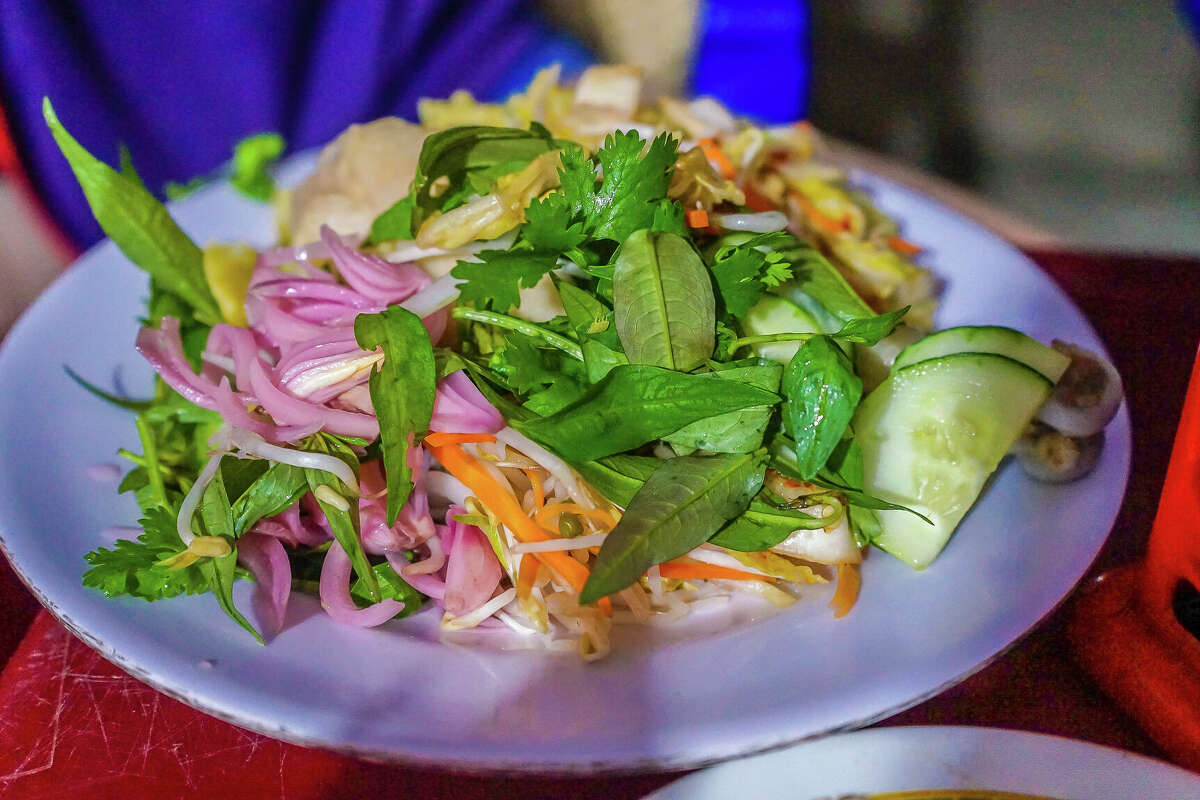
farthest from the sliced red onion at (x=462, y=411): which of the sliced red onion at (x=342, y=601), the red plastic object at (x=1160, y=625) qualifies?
the red plastic object at (x=1160, y=625)

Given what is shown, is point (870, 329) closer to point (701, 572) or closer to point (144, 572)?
point (701, 572)

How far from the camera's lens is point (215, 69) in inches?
128

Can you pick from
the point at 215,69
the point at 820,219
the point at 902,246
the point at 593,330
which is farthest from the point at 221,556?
the point at 215,69

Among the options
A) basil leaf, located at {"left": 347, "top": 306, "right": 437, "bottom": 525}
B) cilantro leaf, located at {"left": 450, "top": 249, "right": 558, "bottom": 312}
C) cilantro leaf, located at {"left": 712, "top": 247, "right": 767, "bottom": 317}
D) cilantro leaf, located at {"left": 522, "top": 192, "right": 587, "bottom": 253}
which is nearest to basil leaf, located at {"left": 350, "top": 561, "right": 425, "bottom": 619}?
basil leaf, located at {"left": 347, "top": 306, "right": 437, "bottom": 525}

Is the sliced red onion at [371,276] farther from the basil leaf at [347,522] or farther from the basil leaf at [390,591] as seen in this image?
the basil leaf at [390,591]

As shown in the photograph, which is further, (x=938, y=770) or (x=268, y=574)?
(x=268, y=574)

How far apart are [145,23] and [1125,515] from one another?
325cm

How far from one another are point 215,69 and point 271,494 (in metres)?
2.55

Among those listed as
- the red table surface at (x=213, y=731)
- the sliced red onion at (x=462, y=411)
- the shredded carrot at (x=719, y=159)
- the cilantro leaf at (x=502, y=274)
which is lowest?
the red table surface at (x=213, y=731)

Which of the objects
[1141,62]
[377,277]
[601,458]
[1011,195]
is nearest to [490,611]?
[601,458]

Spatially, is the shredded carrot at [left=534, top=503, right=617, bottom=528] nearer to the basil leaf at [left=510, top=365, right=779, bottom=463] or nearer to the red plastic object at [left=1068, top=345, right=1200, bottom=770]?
the basil leaf at [left=510, top=365, right=779, bottom=463]

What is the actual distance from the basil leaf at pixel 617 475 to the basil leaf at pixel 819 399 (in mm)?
215

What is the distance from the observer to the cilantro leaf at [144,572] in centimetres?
119

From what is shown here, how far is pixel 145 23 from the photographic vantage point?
307cm
